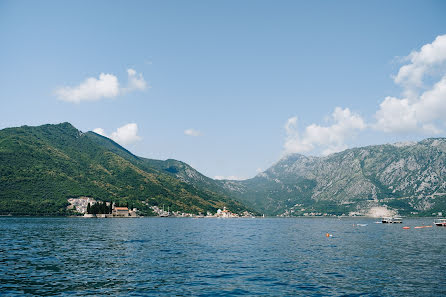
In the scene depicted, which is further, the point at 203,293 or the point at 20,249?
the point at 20,249

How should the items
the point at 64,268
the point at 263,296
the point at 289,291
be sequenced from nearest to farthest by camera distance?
the point at 263,296
the point at 289,291
the point at 64,268

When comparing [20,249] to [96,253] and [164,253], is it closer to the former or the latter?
[96,253]

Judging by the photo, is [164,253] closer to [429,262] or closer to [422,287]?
[422,287]

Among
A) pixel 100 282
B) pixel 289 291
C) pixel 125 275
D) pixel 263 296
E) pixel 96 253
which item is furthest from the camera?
pixel 96 253

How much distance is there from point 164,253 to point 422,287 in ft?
158

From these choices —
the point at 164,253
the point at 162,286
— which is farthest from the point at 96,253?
the point at 162,286

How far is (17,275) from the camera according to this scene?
43.3 m

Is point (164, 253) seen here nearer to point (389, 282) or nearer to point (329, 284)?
point (329, 284)

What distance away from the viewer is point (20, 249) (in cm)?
6962

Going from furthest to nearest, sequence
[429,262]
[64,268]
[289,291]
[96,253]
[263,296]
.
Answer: [96,253] < [429,262] < [64,268] < [289,291] < [263,296]

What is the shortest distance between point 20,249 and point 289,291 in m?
60.9

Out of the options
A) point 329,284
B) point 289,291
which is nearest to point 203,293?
point 289,291

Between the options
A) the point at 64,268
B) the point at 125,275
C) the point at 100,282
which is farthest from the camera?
the point at 64,268

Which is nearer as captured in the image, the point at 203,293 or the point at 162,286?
the point at 203,293
